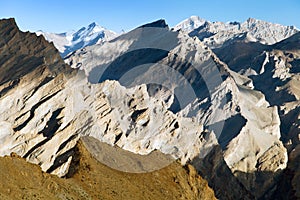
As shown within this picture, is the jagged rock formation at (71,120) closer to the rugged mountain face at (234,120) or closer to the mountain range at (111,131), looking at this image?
the mountain range at (111,131)

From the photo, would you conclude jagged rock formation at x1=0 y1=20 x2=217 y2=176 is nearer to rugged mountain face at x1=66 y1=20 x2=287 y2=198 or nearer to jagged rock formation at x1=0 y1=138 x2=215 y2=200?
jagged rock formation at x1=0 y1=138 x2=215 y2=200

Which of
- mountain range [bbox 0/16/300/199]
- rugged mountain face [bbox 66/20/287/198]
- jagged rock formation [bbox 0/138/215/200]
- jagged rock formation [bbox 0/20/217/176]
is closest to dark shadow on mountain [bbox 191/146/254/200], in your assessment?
mountain range [bbox 0/16/300/199]

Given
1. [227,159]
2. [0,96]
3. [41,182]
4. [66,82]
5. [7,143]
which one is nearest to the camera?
[41,182]

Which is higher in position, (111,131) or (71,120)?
(71,120)

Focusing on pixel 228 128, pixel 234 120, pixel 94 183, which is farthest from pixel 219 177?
pixel 94 183

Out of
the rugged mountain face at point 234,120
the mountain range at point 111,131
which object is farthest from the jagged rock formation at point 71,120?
the rugged mountain face at point 234,120

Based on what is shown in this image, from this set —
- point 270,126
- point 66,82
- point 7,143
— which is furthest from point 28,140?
point 270,126

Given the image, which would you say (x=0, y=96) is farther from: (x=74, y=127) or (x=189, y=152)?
(x=189, y=152)

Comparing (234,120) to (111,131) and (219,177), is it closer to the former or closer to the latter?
(219,177)
